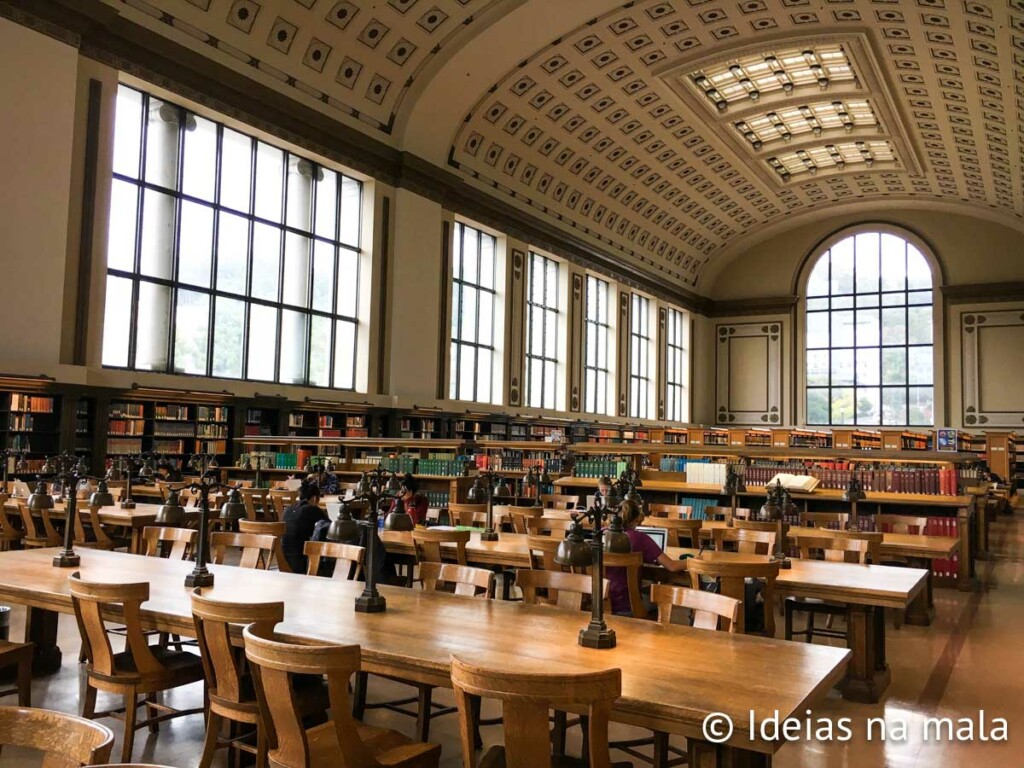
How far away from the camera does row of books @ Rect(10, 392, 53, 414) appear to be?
10.1 m

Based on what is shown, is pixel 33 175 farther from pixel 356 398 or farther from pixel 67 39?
pixel 356 398

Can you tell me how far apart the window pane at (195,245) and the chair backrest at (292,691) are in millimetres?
11329

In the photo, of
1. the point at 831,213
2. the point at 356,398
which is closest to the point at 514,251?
the point at 356,398

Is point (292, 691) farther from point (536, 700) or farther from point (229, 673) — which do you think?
point (536, 700)

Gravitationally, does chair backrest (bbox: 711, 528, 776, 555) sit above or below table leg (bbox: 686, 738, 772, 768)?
above

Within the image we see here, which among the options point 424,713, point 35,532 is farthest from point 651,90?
point 424,713

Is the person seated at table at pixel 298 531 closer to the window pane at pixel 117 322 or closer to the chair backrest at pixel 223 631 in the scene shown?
the chair backrest at pixel 223 631

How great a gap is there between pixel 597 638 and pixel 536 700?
2.57 feet

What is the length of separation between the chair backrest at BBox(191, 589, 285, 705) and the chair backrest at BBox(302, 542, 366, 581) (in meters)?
1.23

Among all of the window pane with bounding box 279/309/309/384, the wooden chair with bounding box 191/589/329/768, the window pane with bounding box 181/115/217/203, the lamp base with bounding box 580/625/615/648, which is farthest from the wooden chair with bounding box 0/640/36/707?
the window pane with bounding box 279/309/309/384

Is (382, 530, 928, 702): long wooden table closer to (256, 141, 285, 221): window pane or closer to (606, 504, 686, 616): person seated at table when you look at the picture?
(606, 504, 686, 616): person seated at table

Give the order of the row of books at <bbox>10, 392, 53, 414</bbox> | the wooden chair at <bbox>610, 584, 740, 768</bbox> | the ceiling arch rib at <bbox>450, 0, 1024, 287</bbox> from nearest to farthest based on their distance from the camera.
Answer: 1. the wooden chair at <bbox>610, 584, 740, 768</bbox>
2. the row of books at <bbox>10, 392, 53, 414</bbox>
3. the ceiling arch rib at <bbox>450, 0, 1024, 287</bbox>

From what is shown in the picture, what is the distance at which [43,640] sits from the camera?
4.46 metres

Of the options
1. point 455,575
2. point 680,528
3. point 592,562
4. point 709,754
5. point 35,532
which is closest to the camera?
point 709,754
